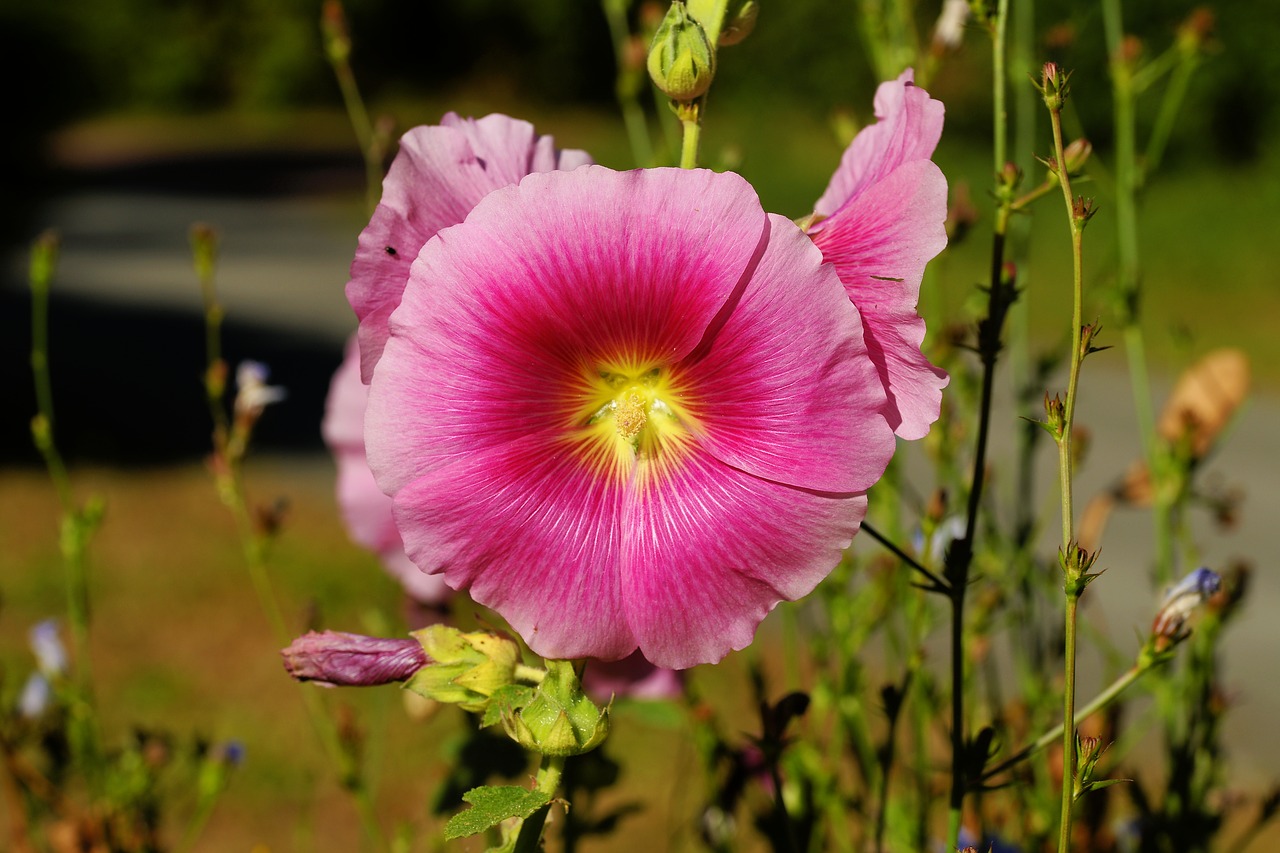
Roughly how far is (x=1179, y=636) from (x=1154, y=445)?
49 centimetres

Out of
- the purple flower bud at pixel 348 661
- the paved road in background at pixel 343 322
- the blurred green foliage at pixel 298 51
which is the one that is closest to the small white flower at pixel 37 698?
the purple flower bud at pixel 348 661

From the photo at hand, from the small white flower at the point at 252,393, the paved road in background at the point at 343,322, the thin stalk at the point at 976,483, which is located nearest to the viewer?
the thin stalk at the point at 976,483

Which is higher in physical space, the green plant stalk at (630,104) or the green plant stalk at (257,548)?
the green plant stalk at (630,104)

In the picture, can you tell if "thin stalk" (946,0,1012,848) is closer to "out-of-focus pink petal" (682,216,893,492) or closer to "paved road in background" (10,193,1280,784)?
"out-of-focus pink petal" (682,216,893,492)

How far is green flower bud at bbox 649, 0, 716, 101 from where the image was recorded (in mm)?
660

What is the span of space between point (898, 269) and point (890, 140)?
0.09 meters

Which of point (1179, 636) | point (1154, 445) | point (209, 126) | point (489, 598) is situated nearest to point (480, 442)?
point (489, 598)

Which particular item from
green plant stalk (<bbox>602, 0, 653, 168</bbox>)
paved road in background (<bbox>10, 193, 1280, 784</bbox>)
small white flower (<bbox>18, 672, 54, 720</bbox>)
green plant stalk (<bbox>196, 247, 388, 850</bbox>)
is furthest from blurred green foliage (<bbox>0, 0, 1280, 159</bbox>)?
green plant stalk (<bbox>196, 247, 388, 850</bbox>)

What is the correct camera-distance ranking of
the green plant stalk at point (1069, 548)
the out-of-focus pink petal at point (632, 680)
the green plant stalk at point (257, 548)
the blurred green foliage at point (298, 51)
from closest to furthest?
1. the green plant stalk at point (1069, 548)
2. the out-of-focus pink petal at point (632, 680)
3. the green plant stalk at point (257, 548)
4. the blurred green foliage at point (298, 51)

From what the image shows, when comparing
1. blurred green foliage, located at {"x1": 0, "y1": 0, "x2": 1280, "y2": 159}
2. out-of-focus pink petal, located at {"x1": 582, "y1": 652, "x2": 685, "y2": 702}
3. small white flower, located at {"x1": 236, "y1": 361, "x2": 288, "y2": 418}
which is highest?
blurred green foliage, located at {"x1": 0, "y1": 0, "x2": 1280, "y2": 159}

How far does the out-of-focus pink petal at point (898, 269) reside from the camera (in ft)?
2.08

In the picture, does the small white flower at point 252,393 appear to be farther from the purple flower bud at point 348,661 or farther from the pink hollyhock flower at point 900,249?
the pink hollyhock flower at point 900,249

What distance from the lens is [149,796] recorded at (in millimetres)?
1171

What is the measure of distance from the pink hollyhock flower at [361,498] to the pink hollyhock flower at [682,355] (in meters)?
0.41
